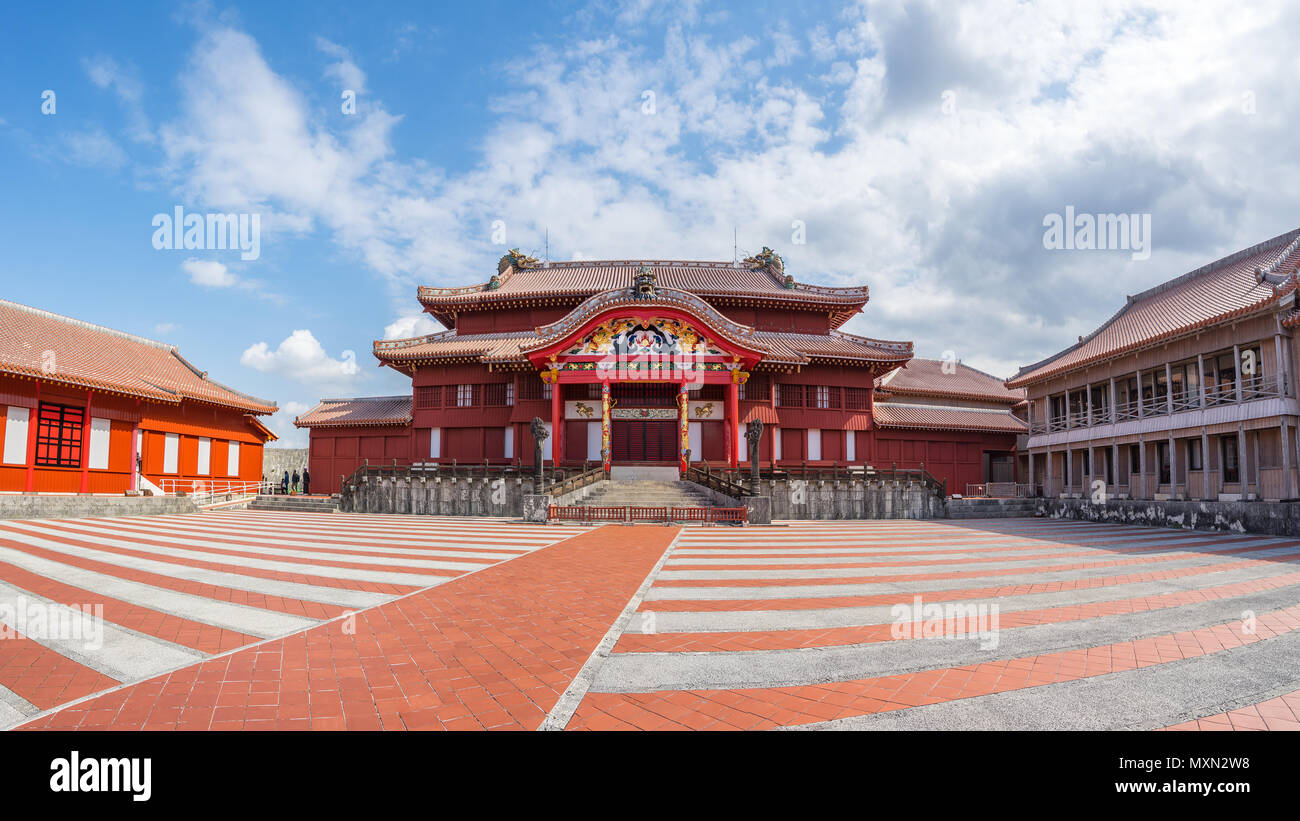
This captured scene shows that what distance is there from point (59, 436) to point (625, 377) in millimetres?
22540

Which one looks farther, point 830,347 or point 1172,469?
point 830,347

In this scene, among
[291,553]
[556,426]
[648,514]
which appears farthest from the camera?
[556,426]

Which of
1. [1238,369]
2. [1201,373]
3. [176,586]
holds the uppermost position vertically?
[1201,373]

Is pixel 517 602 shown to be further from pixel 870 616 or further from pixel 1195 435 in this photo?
pixel 1195 435

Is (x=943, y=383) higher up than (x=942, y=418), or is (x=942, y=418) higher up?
(x=943, y=383)

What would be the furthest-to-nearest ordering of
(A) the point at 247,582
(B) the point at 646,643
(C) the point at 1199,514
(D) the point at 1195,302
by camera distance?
(D) the point at 1195,302 → (C) the point at 1199,514 → (A) the point at 247,582 → (B) the point at 646,643

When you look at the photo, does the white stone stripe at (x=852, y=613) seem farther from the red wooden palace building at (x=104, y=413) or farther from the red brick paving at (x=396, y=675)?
the red wooden palace building at (x=104, y=413)

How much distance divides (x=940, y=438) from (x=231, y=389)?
130ft

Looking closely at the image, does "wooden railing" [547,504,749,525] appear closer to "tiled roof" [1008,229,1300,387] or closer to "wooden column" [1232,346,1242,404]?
"wooden column" [1232,346,1242,404]

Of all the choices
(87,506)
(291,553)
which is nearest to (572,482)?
(291,553)

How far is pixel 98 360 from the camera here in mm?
25281

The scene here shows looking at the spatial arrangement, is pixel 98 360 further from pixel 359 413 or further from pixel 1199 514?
pixel 1199 514

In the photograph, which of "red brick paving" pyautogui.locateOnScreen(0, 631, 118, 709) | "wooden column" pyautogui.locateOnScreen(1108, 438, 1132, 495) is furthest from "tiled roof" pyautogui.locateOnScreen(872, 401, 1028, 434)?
"red brick paving" pyautogui.locateOnScreen(0, 631, 118, 709)

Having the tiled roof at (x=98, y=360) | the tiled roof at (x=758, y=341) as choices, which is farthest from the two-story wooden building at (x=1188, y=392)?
the tiled roof at (x=98, y=360)
